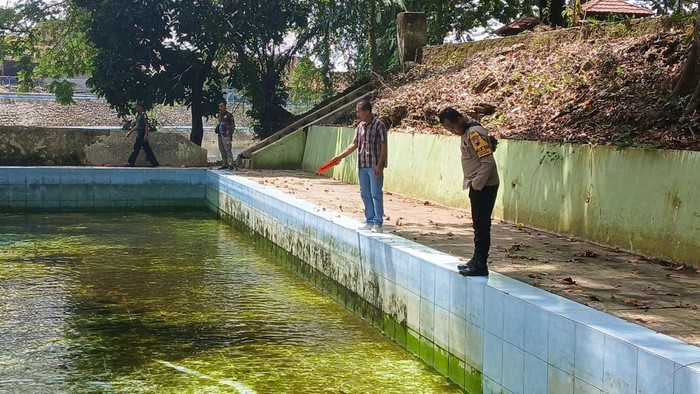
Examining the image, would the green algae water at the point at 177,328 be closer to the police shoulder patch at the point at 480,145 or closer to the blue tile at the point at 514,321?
the blue tile at the point at 514,321

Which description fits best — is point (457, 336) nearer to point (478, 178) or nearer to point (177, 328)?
point (478, 178)

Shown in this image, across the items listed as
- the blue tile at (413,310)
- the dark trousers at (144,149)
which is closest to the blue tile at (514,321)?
the blue tile at (413,310)

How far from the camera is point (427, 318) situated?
27.4 ft

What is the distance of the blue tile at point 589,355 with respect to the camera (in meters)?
5.51

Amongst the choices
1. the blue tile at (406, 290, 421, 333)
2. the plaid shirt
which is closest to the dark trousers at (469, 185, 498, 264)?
the blue tile at (406, 290, 421, 333)

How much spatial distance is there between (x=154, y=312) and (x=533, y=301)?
5043 millimetres

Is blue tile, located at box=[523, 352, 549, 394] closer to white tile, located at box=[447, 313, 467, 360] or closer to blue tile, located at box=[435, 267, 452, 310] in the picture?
white tile, located at box=[447, 313, 467, 360]

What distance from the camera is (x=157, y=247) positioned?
574 inches

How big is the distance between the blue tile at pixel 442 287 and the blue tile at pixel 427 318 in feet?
0.49

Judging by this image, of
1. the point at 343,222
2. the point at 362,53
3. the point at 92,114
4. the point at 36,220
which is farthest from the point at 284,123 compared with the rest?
the point at 92,114

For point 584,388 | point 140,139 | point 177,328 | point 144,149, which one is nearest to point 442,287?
point 584,388

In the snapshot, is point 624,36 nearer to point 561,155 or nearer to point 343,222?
point 561,155

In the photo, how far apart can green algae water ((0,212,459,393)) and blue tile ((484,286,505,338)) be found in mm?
848

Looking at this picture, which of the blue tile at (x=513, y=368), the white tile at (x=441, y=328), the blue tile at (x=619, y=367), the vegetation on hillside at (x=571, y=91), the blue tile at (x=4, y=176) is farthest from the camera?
the blue tile at (x=4, y=176)
